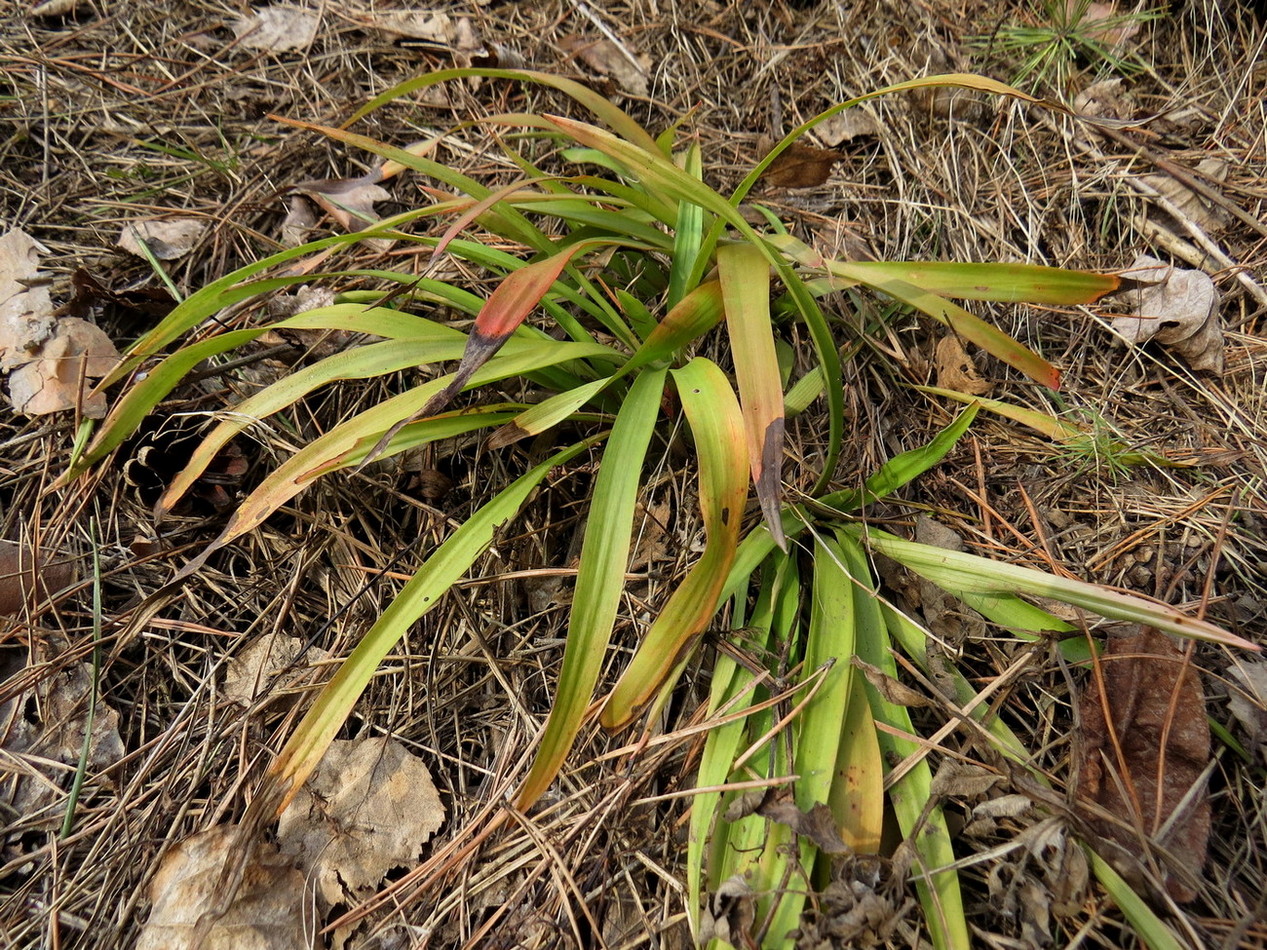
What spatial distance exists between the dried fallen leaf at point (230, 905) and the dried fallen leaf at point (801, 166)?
1.47 meters

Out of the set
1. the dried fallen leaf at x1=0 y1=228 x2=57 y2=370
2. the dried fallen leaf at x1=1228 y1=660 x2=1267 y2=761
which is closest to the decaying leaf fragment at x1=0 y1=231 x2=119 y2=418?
the dried fallen leaf at x1=0 y1=228 x2=57 y2=370

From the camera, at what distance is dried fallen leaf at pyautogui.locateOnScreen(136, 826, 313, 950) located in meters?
1.02

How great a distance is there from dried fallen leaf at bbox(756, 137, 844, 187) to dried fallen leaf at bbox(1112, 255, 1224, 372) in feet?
2.00

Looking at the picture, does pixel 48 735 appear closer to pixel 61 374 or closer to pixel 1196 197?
pixel 61 374

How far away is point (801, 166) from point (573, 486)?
79 centimetres

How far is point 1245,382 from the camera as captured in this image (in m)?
1.38

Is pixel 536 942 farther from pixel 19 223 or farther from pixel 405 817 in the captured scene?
pixel 19 223

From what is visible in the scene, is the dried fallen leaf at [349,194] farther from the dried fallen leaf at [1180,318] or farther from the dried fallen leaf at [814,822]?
the dried fallen leaf at [1180,318]

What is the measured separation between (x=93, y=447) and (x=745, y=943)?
4.01 ft

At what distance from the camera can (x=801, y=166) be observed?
4.93ft

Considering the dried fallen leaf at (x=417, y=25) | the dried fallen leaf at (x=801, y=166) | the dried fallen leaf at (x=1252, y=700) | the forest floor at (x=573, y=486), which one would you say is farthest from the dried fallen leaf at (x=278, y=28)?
the dried fallen leaf at (x=1252, y=700)

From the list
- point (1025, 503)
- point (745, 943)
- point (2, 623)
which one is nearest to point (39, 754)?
point (2, 623)

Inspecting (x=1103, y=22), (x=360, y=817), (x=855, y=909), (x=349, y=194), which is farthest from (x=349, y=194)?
(x=1103, y=22)

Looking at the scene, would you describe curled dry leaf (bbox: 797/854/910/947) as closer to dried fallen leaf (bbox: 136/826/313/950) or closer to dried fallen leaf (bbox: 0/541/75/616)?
dried fallen leaf (bbox: 136/826/313/950)
